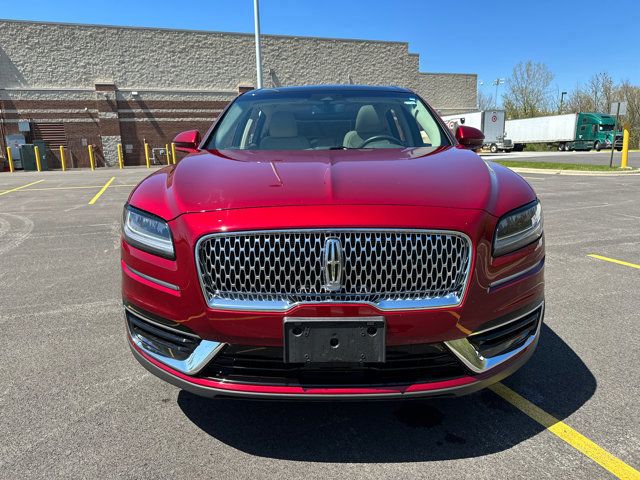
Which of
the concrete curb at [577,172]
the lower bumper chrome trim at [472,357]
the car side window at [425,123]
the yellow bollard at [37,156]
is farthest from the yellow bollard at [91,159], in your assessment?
the lower bumper chrome trim at [472,357]

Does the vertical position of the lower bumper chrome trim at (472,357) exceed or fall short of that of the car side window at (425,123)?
it falls short

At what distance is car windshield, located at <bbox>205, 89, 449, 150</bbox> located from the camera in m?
3.21

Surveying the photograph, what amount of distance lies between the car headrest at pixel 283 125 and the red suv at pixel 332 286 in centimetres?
127

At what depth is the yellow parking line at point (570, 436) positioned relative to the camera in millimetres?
1973

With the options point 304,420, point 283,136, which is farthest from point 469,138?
point 304,420

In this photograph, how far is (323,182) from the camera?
2051mm

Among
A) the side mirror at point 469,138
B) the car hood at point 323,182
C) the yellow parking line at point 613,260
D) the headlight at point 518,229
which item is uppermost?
the side mirror at point 469,138

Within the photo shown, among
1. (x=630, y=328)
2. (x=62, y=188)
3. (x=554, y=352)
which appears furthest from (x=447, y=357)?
(x=62, y=188)

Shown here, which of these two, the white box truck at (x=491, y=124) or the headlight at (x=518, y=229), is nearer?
the headlight at (x=518, y=229)

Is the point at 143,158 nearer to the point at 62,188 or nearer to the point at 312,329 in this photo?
the point at 62,188

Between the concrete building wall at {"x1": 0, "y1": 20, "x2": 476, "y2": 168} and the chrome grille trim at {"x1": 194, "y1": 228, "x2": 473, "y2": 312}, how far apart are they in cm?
3056

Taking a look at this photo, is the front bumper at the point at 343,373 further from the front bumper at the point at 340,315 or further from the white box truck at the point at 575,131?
the white box truck at the point at 575,131

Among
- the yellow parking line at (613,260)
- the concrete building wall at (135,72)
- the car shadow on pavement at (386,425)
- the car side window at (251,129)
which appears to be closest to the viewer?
the car shadow on pavement at (386,425)

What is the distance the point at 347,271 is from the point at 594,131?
42840mm
